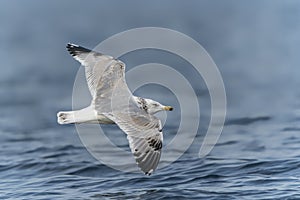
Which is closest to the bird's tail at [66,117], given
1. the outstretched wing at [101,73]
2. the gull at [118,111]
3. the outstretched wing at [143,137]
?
the gull at [118,111]

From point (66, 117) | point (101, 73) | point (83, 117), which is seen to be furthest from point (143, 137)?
point (101, 73)

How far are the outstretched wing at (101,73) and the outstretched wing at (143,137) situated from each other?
30.3 inches

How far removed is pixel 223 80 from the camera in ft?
66.1

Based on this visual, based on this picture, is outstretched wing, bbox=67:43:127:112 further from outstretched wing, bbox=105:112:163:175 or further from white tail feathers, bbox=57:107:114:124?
outstretched wing, bbox=105:112:163:175

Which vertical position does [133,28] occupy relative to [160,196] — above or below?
above

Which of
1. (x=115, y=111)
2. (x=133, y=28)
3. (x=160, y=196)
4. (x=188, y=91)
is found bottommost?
(x=160, y=196)

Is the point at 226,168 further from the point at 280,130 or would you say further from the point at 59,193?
the point at 280,130

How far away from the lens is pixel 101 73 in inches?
479

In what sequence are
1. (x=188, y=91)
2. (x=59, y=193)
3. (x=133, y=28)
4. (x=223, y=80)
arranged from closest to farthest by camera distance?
1. (x=59, y=193)
2. (x=188, y=91)
3. (x=223, y=80)
4. (x=133, y=28)

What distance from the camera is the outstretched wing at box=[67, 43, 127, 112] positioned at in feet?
38.9

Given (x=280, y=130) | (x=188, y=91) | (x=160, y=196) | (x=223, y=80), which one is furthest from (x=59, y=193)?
(x=223, y=80)

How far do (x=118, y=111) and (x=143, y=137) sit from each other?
0.60 meters

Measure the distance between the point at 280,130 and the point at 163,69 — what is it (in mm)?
4388

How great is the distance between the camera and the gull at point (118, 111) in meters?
10.8
